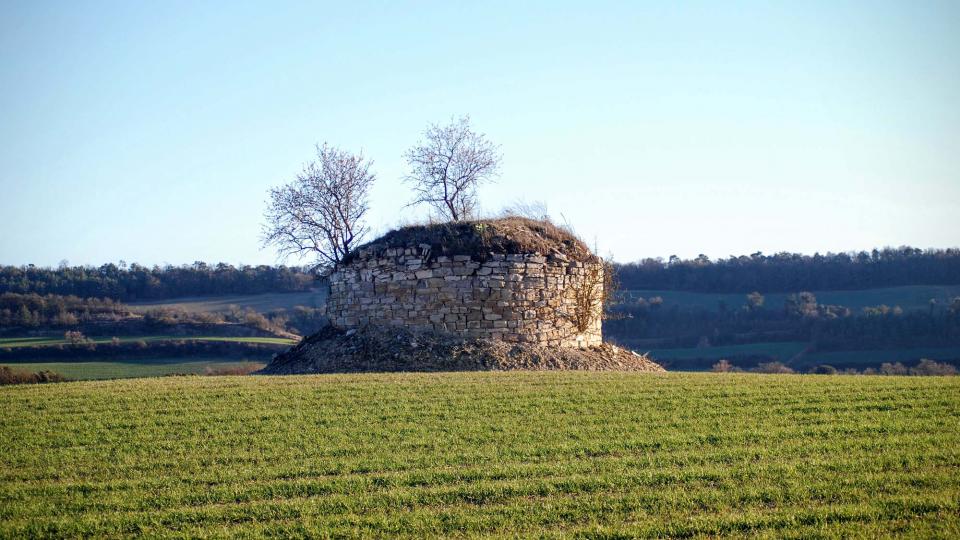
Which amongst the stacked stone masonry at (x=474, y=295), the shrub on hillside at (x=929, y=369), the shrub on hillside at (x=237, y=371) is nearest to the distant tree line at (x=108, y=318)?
the shrub on hillside at (x=237, y=371)

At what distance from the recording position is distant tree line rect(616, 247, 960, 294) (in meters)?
52.6

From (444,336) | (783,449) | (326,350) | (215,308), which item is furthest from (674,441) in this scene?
(215,308)

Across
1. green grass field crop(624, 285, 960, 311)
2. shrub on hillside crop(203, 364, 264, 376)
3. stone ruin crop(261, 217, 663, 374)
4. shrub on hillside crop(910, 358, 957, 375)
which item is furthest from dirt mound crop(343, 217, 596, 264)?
green grass field crop(624, 285, 960, 311)

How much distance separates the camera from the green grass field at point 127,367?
24953mm

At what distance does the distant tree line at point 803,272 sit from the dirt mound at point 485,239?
103ft

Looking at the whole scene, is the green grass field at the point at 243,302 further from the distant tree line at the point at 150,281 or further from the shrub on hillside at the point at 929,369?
the shrub on hillside at the point at 929,369

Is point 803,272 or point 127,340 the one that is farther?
point 803,272

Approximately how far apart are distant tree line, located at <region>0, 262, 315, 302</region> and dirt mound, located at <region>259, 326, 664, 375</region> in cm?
3317

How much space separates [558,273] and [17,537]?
50.1 feet

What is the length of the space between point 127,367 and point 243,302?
26003mm

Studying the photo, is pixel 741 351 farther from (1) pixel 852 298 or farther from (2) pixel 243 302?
(2) pixel 243 302

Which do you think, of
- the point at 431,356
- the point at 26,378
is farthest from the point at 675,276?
the point at 26,378

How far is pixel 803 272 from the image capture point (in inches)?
2195

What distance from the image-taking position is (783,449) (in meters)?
9.07
